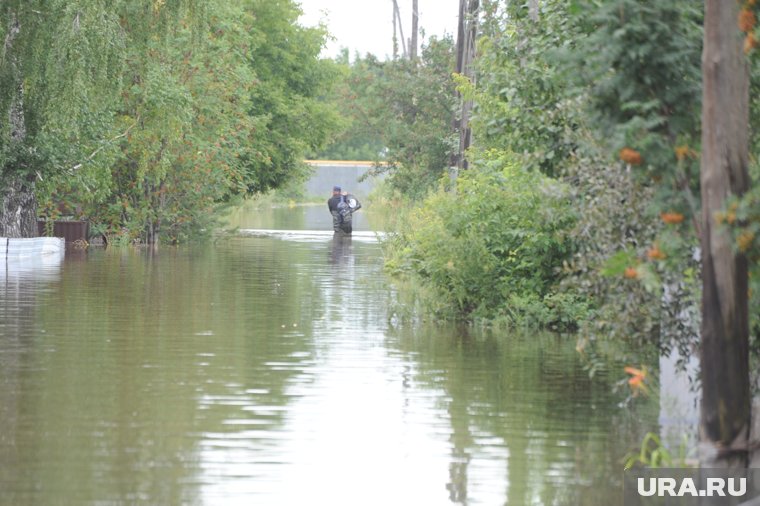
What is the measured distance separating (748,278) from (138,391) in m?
6.04

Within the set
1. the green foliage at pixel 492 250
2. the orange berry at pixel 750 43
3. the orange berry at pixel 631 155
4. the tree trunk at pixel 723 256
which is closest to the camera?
the tree trunk at pixel 723 256

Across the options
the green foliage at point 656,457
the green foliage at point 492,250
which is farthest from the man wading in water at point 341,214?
the green foliage at point 656,457

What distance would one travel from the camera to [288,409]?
1206 centimetres

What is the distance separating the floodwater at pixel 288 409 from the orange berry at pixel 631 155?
83.4 inches

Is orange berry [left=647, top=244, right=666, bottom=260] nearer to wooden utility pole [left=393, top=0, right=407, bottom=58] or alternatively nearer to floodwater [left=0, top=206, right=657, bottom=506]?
floodwater [left=0, top=206, right=657, bottom=506]

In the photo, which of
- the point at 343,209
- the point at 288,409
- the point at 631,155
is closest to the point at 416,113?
the point at 343,209

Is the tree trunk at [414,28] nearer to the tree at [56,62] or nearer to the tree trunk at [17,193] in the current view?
the tree trunk at [17,193]

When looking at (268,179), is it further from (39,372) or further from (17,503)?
(17,503)

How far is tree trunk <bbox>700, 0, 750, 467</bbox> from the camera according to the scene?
8688 millimetres

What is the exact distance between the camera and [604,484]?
948cm

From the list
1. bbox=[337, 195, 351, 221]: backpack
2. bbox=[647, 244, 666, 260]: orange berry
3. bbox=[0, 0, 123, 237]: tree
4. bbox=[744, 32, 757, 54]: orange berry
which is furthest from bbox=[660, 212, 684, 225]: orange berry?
bbox=[337, 195, 351, 221]: backpack

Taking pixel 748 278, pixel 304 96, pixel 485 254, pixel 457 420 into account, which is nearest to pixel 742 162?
pixel 748 278

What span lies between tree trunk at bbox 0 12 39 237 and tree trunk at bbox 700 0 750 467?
75.9 ft

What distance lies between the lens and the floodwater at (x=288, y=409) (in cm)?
923
